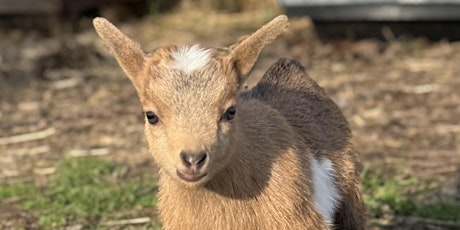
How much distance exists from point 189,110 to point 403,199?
2531mm

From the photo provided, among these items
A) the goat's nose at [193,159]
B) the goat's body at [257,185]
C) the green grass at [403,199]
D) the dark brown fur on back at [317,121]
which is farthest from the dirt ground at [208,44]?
the goat's nose at [193,159]

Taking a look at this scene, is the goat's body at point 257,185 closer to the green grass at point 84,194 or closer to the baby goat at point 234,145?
the baby goat at point 234,145

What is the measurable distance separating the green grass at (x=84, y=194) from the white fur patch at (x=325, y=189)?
1736 millimetres

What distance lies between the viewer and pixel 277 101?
188 inches

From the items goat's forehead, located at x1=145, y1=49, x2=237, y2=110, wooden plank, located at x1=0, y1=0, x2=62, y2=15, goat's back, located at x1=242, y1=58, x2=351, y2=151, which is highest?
goat's forehead, located at x1=145, y1=49, x2=237, y2=110

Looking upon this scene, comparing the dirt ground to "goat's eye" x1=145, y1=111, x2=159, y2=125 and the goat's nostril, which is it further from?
the goat's nostril

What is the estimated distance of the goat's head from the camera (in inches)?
152

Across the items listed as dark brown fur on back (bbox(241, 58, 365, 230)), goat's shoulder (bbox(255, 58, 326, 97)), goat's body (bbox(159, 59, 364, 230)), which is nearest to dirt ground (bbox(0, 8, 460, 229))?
dark brown fur on back (bbox(241, 58, 365, 230))

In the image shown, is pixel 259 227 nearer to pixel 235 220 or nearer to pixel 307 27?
pixel 235 220

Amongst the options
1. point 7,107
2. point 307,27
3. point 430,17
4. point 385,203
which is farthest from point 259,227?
point 307,27

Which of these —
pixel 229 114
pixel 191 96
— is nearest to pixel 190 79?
pixel 191 96

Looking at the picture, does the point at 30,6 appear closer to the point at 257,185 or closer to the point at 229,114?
the point at 257,185

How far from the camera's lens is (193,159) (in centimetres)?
379

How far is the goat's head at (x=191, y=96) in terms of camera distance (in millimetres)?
3850
